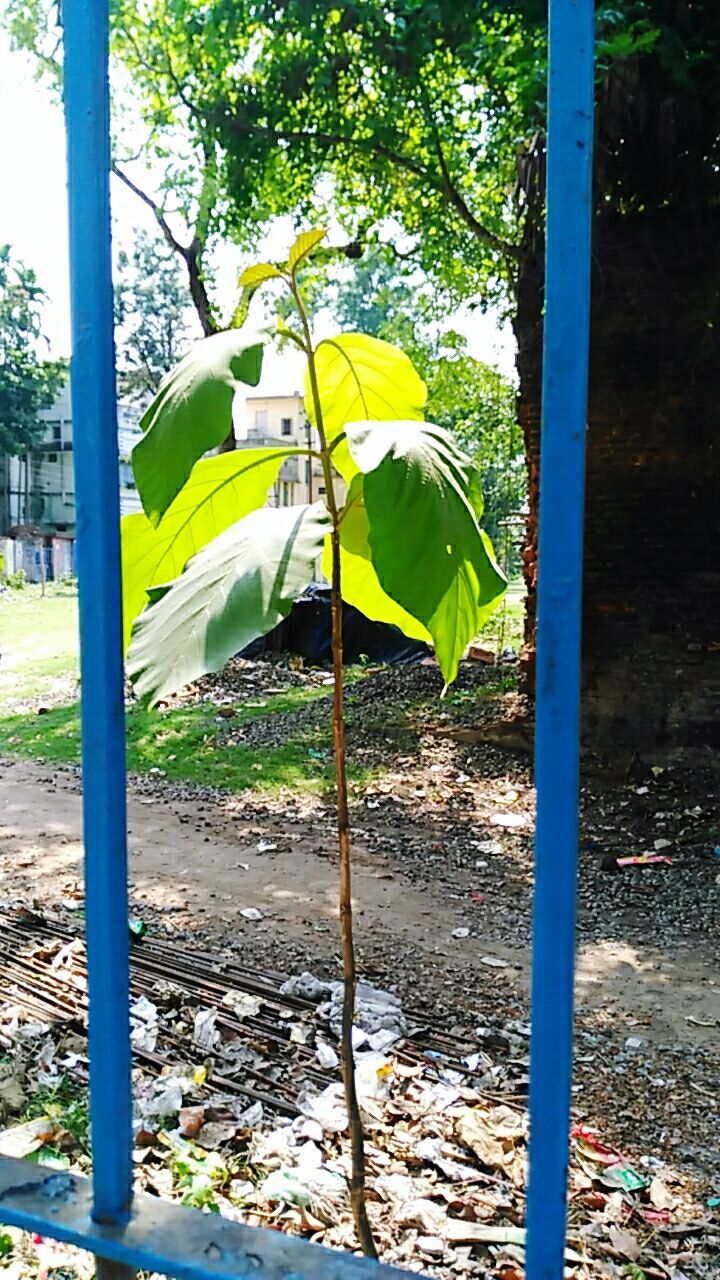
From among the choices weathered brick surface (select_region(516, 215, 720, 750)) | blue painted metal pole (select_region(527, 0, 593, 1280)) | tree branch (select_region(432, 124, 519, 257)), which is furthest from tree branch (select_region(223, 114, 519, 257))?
blue painted metal pole (select_region(527, 0, 593, 1280))

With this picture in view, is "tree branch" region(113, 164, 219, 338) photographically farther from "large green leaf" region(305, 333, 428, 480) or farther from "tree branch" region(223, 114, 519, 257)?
"large green leaf" region(305, 333, 428, 480)

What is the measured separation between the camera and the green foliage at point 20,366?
30.9 metres

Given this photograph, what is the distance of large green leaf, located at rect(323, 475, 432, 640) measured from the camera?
3.97 feet

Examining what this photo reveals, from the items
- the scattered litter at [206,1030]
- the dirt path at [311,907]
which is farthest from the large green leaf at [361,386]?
the dirt path at [311,907]

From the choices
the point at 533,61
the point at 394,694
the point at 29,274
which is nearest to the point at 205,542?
the point at 533,61

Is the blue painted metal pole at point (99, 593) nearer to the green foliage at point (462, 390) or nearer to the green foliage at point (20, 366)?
the green foliage at point (462, 390)

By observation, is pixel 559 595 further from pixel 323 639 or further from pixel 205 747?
pixel 323 639

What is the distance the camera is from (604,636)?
6660mm

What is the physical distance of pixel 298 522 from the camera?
1.09 m

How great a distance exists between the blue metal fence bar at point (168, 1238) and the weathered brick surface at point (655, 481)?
5.60 metres

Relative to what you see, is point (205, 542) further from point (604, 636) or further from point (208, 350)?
point (604, 636)

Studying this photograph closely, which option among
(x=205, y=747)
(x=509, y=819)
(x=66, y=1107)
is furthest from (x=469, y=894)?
(x=205, y=747)

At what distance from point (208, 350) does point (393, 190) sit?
906cm

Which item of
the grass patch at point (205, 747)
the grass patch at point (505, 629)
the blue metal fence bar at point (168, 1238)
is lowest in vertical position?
the grass patch at point (205, 747)
